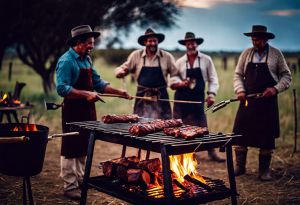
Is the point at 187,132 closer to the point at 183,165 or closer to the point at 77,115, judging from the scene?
the point at 183,165

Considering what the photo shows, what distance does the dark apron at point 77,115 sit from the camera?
6.68 m

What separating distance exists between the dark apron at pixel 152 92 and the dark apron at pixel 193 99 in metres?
0.45

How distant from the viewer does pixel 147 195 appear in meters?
4.89

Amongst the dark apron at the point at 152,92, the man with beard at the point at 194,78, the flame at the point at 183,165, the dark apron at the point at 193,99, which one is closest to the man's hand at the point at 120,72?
the dark apron at the point at 152,92

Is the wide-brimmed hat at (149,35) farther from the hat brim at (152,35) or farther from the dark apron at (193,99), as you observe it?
the dark apron at (193,99)

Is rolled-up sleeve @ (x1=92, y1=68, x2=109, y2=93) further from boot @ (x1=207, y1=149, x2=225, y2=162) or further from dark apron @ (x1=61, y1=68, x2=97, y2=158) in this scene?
boot @ (x1=207, y1=149, x2=225, y2=162)

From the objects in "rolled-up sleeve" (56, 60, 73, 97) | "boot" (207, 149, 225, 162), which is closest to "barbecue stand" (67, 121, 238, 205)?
"rolled-up sleeve" (56, 60, 73, 97)

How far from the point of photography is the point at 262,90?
7785 mm

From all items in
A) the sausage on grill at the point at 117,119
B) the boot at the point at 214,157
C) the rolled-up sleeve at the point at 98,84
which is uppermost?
the rolled-up sleeve at the point at 98,84

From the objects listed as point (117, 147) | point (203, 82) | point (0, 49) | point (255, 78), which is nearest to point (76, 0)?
point (0, 49)

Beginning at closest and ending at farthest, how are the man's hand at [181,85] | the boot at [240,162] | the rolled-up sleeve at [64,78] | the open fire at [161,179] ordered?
the open fire at [161,179] < the rolled-up sleeve at [64,78] < the boot at [240,162] < the man's hand at [181,85]

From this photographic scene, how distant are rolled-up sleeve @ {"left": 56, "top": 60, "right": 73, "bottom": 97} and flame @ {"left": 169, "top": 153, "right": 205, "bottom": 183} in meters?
2.03

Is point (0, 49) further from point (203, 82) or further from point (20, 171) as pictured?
point (20, 171)

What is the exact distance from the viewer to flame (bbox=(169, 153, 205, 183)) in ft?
17.1
